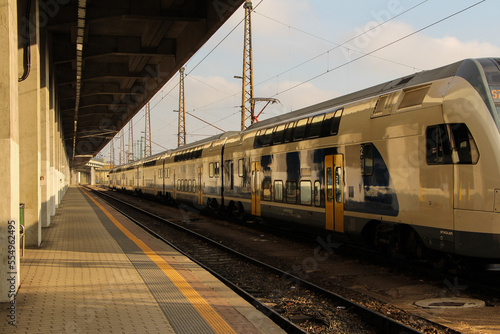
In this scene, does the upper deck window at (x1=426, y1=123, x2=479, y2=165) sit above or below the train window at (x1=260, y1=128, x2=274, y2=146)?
below

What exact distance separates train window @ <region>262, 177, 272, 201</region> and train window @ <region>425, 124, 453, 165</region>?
A: 6501 mm

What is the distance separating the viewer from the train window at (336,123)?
995cm

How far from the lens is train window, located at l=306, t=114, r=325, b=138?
10758 mm

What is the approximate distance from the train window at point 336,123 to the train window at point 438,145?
2.77m

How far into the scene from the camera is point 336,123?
32.9ft

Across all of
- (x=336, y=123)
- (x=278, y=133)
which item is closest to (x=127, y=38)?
(x=278, y=133)

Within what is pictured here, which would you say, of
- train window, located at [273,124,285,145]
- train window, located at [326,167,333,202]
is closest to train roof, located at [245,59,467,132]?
train window, located at [273,124,285,145]

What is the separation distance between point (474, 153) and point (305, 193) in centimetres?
507

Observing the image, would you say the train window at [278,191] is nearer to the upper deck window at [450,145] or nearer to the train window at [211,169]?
the upper deck window at [450,145]

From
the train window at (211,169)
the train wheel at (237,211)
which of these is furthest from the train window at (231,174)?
the train window at (211,169)

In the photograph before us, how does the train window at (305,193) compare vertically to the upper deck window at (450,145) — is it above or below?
below

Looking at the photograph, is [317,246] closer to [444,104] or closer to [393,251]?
[393,251]

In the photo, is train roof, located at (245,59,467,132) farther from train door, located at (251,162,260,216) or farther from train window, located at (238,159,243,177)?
train window, located at (238,159,243,177)

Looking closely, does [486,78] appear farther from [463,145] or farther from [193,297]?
[193,297]
